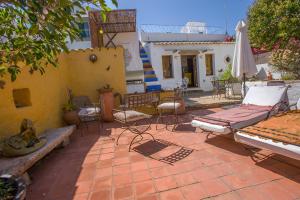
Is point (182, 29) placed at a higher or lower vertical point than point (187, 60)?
higher

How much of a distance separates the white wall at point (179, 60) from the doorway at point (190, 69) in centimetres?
43

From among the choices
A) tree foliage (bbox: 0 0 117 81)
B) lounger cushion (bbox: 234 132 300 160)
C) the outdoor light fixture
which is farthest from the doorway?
tree foliage (bbox: 0 0 117 81)

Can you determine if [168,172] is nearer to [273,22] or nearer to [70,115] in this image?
[70,115]

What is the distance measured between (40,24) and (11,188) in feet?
5.53

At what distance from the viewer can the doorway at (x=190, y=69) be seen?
13859 mm

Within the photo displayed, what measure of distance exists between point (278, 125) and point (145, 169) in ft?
7.34

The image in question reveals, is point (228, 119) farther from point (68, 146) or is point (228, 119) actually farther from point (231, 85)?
point (231, 85)

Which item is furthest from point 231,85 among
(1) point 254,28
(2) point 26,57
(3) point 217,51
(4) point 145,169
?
(2) point 26,57

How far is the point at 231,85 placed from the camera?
29.7 feet

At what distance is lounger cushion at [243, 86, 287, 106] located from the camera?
435cm

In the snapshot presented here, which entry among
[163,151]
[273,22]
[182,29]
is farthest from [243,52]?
[182,29]

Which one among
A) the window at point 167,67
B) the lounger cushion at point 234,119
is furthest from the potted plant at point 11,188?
the window at point 167,67

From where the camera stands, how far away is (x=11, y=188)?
2.10 m

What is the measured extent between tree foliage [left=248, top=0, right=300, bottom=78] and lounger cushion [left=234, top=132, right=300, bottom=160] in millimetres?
7254
